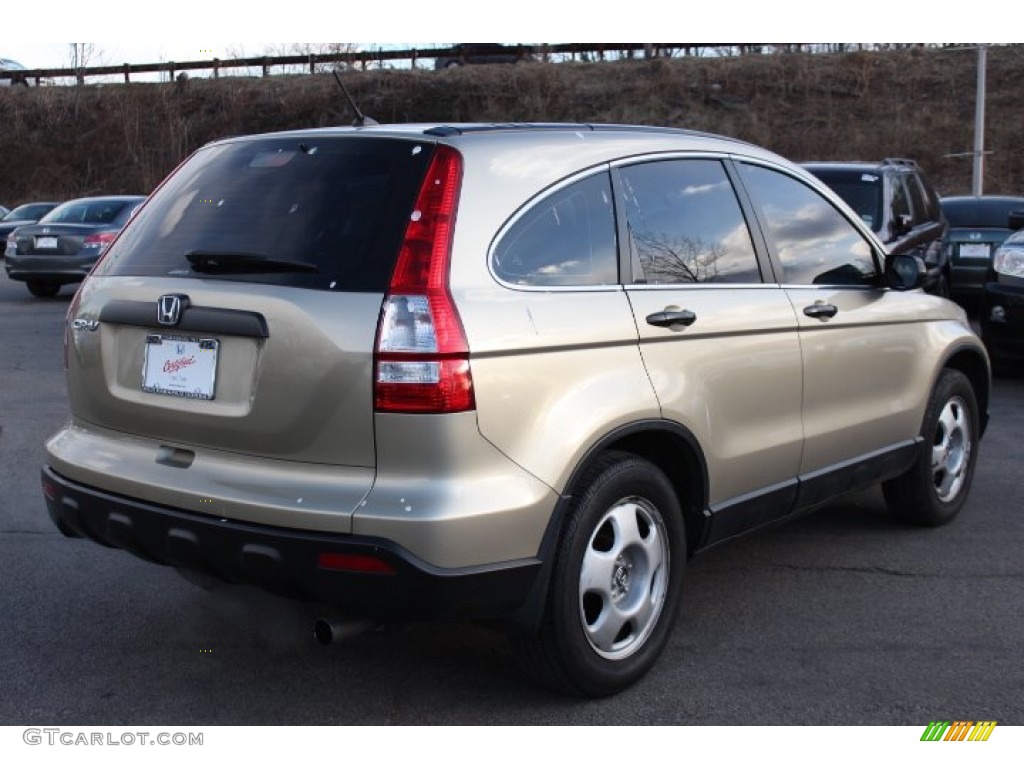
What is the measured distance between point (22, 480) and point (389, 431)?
4142 mm

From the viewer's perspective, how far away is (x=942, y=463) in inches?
224

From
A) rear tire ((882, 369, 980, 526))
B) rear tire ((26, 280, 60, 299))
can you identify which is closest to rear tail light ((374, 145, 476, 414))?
rear tire ((882, 369, 980, 526))

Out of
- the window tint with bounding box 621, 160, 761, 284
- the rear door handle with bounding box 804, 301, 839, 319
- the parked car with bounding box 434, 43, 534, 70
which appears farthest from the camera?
the parked car with bounding box 434, 43, 534, 70

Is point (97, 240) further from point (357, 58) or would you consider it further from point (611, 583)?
point (357, 58)

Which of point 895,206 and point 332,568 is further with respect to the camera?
point 895,206

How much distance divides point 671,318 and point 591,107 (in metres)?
37.2

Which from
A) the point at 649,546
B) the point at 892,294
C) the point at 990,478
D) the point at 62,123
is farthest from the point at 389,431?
the point at 62,123

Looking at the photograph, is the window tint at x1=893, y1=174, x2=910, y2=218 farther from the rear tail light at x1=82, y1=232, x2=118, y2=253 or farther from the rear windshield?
the rear tail light at x1=82, y1=232, x2=118, y2=253

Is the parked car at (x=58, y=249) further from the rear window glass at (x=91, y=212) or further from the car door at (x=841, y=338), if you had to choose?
the car door at (x=841, y=338)

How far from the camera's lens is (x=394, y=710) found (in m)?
3.69

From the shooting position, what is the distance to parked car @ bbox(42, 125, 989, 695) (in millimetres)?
3199

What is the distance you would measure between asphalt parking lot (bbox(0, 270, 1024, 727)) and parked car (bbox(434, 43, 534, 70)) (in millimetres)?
38384

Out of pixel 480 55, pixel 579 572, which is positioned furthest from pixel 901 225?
pixel 480 55

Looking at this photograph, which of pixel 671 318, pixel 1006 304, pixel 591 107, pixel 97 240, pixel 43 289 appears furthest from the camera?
pixel 591 107
